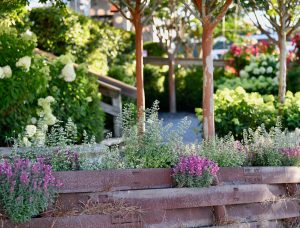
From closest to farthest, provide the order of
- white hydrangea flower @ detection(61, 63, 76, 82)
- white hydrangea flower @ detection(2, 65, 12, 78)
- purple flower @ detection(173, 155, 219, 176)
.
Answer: purple flower @ detection(173, 155, 219, 176), white hydrangea flower @ detection(2, 65, 12, 78), white hydrangea flower @ detection(61, 63, 76, 82)

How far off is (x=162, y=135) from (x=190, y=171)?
0.56 m

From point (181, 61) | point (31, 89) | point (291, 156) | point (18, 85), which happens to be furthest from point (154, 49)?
point (291, 156)

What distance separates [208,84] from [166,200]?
6.87ft

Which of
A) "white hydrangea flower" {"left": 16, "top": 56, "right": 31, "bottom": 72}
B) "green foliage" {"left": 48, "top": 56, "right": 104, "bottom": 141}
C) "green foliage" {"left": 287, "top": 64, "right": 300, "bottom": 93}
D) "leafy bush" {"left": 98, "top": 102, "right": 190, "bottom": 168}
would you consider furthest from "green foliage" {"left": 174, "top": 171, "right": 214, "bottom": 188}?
"green foliage" {"left": 287, "top": 64, "right": 300, "bottom": 93}

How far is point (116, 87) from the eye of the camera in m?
10.0

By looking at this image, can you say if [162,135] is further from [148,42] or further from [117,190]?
[148,42]

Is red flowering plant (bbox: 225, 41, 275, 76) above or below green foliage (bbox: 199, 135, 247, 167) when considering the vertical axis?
above

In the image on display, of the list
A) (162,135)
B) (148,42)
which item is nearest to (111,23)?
(148,42)

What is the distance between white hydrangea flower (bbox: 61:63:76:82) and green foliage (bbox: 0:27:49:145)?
0.52 m

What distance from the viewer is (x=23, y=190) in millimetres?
3816

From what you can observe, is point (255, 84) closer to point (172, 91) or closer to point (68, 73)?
point (172, 91)

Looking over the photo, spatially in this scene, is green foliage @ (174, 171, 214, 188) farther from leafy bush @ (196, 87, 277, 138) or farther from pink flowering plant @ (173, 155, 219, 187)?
leafy bush @ (196, 87, 277, 138)

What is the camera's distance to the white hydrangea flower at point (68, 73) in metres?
8.29

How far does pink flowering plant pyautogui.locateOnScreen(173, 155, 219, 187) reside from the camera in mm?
4582
